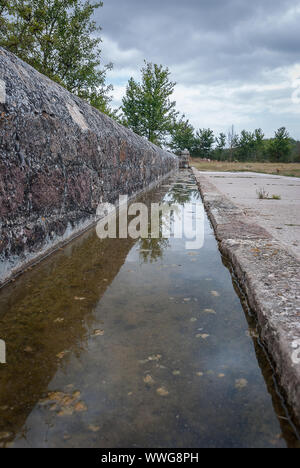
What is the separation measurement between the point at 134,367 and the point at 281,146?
45751 mm

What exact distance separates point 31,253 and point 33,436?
1239 millimetres

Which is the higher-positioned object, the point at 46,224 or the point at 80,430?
the point at 46,224

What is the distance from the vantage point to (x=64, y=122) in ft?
7.43

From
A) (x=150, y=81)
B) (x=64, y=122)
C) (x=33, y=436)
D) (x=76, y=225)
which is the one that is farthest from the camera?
(x=150, y=81)

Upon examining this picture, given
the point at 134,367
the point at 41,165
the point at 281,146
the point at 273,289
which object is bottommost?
the point at 134,367

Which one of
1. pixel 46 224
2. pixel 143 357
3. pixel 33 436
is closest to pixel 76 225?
pixel 46 224

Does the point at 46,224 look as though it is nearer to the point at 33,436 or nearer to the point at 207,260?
the point at 207,260
